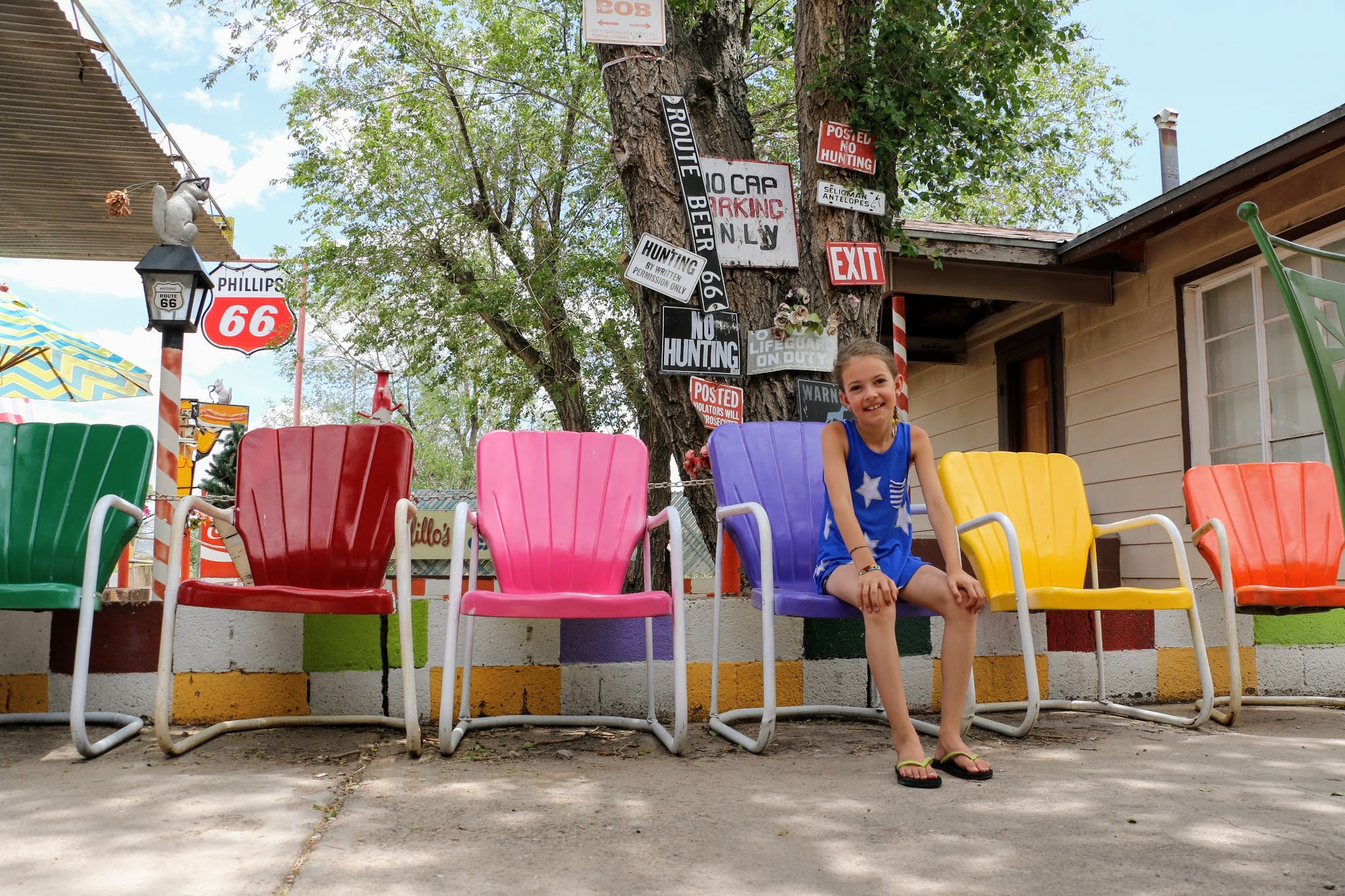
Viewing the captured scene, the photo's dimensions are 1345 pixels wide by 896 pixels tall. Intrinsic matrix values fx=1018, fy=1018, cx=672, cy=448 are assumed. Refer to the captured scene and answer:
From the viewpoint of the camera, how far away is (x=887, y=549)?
9.22 ft

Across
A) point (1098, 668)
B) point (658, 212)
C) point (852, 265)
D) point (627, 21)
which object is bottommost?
point (1098, 668)

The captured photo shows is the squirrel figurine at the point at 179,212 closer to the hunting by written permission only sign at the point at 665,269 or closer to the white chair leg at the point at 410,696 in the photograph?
the hunting by written permission only sign at the point at 665,269

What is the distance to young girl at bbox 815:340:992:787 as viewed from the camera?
8.25ft

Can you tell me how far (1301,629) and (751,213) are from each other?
2.86 meters

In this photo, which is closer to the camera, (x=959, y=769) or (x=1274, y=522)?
(x=959, y=769)

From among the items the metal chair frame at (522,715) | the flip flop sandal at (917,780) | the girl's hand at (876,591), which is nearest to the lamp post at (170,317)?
the metal chair frame at (522,715)

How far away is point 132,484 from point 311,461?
51 cm

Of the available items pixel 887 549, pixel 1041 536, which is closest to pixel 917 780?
pixel 887 549

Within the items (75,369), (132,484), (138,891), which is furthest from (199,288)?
(75,369)

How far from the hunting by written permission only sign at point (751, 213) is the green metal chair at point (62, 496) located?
8.23 feet

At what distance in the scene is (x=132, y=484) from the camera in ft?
10.1

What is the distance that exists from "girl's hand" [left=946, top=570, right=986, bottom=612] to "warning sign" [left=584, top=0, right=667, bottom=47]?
2.83 m

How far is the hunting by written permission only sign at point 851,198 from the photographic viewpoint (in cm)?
452

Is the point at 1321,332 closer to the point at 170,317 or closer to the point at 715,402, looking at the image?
the point at 715,402
